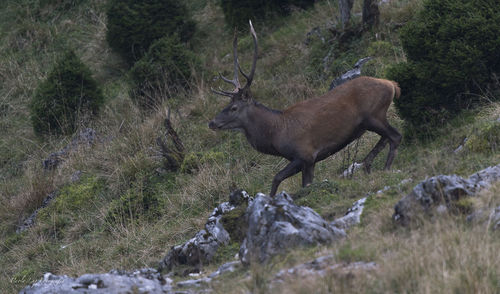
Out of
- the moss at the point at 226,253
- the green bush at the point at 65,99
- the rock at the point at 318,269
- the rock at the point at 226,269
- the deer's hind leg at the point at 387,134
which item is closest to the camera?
the rock at the point at 318,269

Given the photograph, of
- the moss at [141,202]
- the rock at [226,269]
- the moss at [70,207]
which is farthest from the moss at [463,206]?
the moss at [70,207]

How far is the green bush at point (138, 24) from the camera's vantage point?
1648cm

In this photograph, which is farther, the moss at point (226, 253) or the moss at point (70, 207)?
the moss at point (70, 207)

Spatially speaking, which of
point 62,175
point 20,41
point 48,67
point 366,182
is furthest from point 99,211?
point 20,41

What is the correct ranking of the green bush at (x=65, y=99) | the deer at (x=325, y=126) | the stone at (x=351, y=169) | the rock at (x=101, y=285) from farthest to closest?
the green bush at (x=65, y=99), the stone at (x=351, y=169), the deer at (x=325, y=126), the rock at (x=101, y=285)

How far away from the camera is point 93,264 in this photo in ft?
27.9

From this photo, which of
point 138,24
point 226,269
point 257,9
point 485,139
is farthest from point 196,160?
point 257,9

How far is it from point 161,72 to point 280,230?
956 cm

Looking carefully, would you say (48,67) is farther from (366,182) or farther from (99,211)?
(366,182)

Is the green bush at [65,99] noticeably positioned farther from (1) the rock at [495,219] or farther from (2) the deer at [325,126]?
(1) the rock at [495,219]

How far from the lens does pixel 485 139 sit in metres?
7.79

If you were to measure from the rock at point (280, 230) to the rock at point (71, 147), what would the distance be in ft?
25.9

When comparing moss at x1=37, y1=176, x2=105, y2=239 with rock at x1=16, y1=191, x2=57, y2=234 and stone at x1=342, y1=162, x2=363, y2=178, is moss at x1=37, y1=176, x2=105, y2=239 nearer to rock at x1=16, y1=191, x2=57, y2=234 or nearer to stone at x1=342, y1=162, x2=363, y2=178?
rock at x1=16, y1=191, x2=57, y2=234

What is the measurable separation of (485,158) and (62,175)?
7.88 metres
